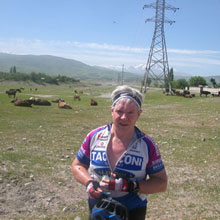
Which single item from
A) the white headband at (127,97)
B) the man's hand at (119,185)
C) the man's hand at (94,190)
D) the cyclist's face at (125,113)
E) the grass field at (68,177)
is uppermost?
the white headband at (127,97)

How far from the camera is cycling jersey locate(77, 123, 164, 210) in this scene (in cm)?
281

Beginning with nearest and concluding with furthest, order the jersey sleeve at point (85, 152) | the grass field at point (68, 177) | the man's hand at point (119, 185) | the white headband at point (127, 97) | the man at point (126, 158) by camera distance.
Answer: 1. the man's hand at point (119, 185)
2. the man at point (126, 158)
3. the white headband at point (127, 97)
4. the jersey sleeve at point (85, 152)
5. the grass field at point (68, 177)

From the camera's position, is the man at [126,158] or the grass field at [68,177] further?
the grass field at [68,177]

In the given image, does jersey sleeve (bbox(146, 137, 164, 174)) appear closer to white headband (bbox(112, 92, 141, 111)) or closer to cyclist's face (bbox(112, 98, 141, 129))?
cyclist's face (bbox(112, 98, 141, 129))

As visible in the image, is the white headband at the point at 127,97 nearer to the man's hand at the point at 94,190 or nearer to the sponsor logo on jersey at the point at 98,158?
the sponsor logo on jersey at the point at 98,158

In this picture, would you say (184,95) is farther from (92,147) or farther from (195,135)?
(92,147)

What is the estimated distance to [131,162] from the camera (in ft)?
9.22

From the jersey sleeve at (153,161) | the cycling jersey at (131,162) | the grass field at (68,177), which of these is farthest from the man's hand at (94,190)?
the grass field at (68,177)

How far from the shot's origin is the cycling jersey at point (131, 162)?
2.81 m

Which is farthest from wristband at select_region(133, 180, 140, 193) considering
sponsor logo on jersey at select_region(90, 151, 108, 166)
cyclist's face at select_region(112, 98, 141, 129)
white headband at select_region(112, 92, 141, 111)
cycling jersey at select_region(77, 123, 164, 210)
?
white headband at select_region(112, 92, 141, 111)

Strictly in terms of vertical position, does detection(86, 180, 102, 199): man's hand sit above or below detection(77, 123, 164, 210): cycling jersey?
below

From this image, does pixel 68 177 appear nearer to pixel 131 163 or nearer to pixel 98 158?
pixel 98 158

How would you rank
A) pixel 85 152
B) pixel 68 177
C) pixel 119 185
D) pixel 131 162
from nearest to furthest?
pixel 119 185, pixel 131 162, pixel 85 152, pixel 68 177

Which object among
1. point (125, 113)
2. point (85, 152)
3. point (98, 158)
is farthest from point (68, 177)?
point (125, 113)
